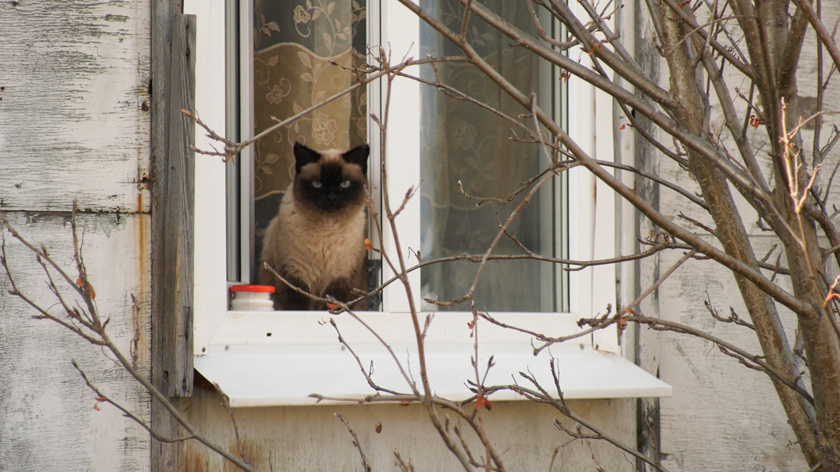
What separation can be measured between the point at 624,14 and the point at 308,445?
168 cm

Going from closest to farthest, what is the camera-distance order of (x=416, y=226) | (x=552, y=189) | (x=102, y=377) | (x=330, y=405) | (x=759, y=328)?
(x=759, y=328)
(x=102, y=377)
(x=330, y=405)
(x=416, y=226)
(x=552, y=189)

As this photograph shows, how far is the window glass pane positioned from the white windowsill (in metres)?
0.20

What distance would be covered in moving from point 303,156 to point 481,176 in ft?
2.20

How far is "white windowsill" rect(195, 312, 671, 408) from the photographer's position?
6.11 ft

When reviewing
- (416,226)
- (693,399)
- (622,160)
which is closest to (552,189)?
(622,160)

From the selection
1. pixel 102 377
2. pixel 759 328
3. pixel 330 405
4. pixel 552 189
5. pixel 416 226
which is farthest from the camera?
Answer: pixel 552 189

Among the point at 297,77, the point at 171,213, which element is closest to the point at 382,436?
the point at 171,213

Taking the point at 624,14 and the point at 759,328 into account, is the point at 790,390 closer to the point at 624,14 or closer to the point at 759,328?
the point at 759,328


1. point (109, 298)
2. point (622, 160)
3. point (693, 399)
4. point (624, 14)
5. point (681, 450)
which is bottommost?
point (681, 450)

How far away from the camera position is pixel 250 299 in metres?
2.07

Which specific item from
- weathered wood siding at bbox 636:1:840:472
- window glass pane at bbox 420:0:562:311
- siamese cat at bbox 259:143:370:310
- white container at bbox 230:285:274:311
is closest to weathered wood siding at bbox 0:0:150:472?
white container at bbox 230:285:274:311

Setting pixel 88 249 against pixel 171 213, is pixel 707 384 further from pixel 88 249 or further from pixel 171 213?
pixel 88 249

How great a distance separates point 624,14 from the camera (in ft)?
7.68

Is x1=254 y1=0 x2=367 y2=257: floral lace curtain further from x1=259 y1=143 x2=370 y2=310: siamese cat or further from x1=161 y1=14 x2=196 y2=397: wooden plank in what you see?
x1=161 y1=14 x2=196 y2=397: wooden plank
